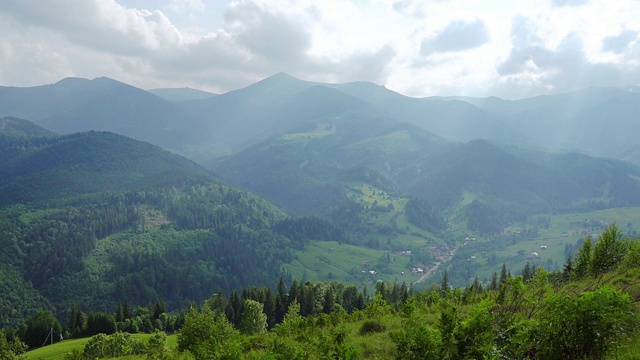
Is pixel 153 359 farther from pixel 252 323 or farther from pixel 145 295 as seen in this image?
pixel 145 295

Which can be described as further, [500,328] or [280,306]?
[280,306]

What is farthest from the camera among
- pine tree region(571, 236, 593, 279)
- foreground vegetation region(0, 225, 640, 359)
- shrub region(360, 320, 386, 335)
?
pine tree region(571, 236, 593, 279)

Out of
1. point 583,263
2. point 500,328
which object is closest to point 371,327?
point 500,328

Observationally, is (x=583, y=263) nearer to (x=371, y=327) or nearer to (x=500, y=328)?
(x=371, y=327)

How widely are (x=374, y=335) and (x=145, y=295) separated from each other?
635ft

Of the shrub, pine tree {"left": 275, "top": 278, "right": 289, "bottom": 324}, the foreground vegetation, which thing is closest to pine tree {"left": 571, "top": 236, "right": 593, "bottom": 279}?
the foreground vegetation

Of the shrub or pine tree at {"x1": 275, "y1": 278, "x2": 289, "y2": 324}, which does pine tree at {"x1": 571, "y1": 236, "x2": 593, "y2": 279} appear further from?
pine tree at {"x1": 275, "y1": 278, "x2": 289, "y2": 324}

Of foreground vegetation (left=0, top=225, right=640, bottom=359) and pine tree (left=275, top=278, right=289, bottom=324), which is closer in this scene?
foreground vegetation (left=0, top=225, right=640, bottom=359)

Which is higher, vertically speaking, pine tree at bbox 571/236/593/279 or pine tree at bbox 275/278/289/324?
pine tree at bbox 571/236/593/279

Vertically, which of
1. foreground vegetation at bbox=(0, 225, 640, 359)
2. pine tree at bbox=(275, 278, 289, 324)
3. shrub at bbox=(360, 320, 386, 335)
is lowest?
pine tree at bbox=(275, 278, 289, 324)

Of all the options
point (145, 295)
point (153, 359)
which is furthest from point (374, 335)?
point (145, 295)

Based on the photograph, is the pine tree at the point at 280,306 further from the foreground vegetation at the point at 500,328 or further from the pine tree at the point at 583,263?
the pine tree at the point at 583,263

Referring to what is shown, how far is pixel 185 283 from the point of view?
19750 centimetres

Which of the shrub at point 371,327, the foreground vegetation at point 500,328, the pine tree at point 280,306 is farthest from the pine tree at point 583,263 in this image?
the pine tree at point 280,306
